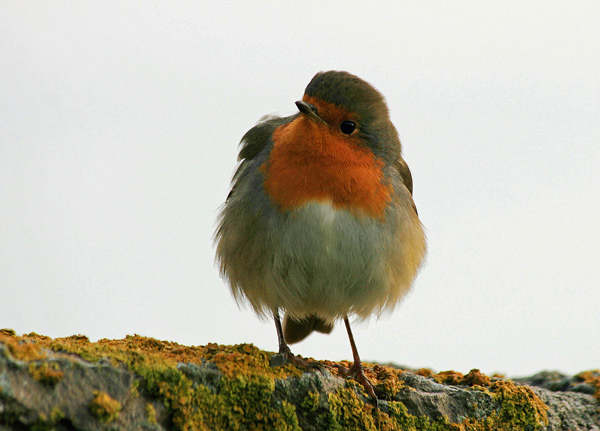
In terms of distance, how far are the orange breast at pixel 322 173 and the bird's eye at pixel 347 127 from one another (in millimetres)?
48

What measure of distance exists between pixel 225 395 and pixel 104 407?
24.5 inches

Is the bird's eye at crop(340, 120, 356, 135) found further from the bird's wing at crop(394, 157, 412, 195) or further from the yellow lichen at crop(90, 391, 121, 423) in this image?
the yellow lichen at crop(90, 391, 121, 423)

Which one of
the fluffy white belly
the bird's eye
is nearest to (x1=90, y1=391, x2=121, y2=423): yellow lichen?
the fluffy white belly

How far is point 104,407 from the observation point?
7.84ft

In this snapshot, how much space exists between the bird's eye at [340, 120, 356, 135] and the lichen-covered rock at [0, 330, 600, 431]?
1455 mm

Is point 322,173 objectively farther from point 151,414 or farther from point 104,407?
point 104,407

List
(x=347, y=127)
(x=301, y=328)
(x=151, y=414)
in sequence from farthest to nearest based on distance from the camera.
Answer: (x=301, y=328)
(x=347, y=127)
(x=151, y=414)

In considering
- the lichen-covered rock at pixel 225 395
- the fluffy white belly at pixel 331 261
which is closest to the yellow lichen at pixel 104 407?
the lichen-covered rock at pixel 225 395

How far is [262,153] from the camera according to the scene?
430 cm

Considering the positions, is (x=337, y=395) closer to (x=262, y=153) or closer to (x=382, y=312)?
(x=382, y=312)

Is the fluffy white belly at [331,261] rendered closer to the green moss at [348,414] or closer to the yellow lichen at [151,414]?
the green moss at [348,414]

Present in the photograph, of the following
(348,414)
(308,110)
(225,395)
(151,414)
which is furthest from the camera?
(308,110)

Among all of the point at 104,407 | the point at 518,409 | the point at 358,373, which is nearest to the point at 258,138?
Answer: the point at 358,373

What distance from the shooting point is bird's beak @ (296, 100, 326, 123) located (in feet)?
12.8
